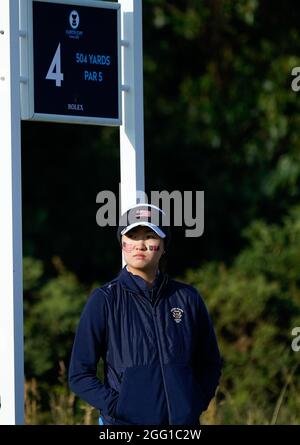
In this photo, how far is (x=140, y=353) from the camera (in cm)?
→ 527

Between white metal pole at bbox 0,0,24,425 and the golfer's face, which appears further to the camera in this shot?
white metal pole at bbox 0,0,24,425

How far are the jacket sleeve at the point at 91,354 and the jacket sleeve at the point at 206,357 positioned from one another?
439mm

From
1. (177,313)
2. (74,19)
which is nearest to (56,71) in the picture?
(74,19)

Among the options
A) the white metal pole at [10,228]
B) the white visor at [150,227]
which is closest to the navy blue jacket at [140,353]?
the white visor at [150,227]

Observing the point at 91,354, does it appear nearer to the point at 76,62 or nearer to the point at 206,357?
the point at 206,357

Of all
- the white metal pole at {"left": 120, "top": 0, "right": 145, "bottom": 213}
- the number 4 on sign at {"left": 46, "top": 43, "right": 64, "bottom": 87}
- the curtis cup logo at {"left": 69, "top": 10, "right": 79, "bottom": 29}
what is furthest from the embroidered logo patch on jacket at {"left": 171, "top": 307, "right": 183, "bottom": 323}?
the curtis cup logo at {"left": 69, "top": 10, "right": 79, "bottom": 29}

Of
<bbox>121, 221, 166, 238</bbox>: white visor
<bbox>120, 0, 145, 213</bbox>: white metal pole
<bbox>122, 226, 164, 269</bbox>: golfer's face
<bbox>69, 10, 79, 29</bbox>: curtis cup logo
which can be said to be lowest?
<bbox>122, 226, 164, 269</bbox>: golfer's face

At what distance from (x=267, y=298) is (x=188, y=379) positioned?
21.0 ft

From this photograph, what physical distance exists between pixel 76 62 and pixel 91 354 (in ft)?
5.67

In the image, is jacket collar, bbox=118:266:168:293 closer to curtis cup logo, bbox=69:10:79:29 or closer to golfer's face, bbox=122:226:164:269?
golfer's face, bbox=122:226:164:269

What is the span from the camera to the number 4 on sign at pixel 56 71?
628 cm

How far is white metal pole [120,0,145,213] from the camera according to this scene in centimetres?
657

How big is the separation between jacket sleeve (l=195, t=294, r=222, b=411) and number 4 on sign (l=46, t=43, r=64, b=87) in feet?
4.73
